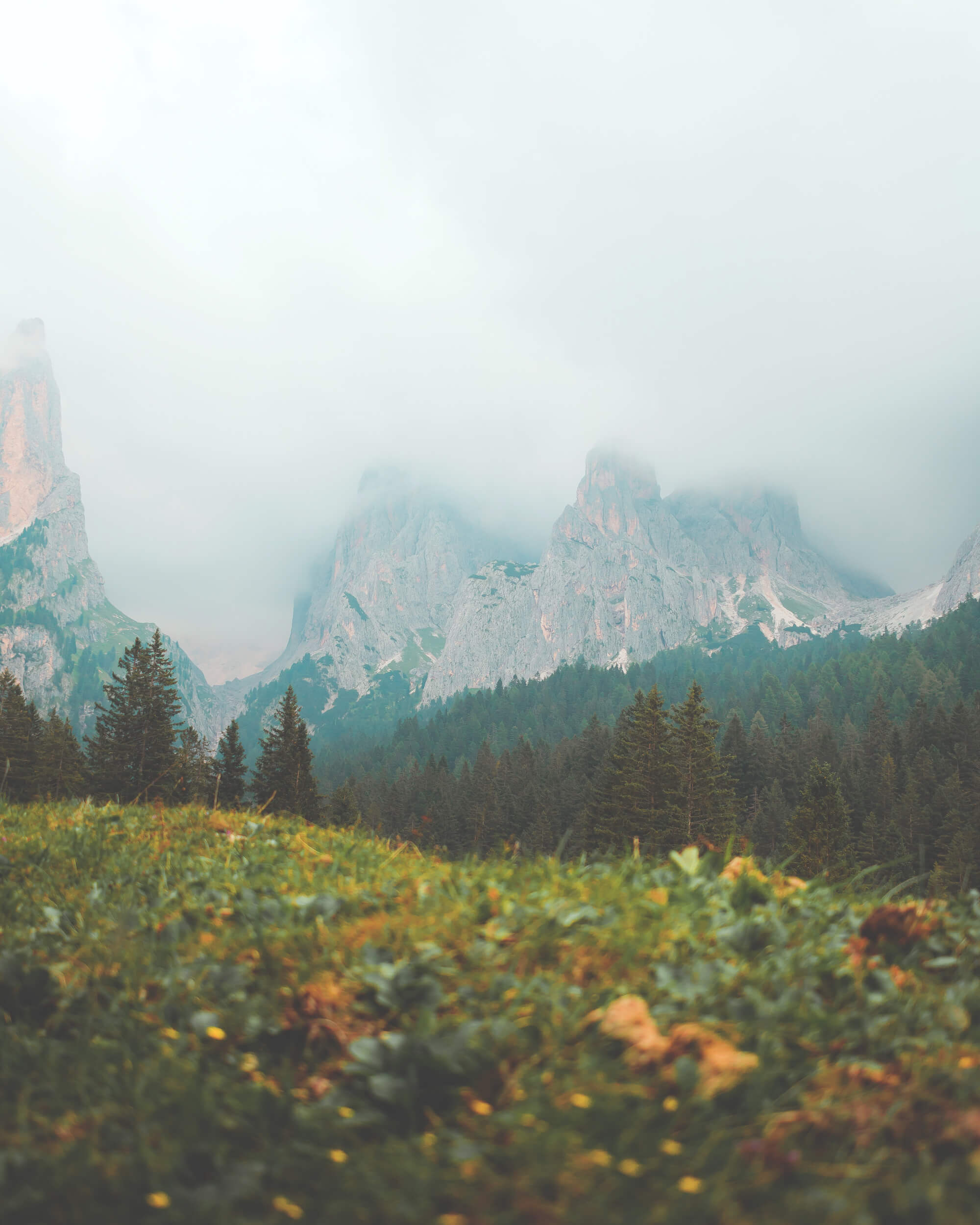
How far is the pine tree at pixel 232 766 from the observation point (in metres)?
35.4

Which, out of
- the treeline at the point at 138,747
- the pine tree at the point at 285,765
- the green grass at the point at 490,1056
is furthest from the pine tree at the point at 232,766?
the green grass at the point at 490,1056

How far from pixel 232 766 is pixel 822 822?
33196 millimetres

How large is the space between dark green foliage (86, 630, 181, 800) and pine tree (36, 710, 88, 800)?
3.62 feet

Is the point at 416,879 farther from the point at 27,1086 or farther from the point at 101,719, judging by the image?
the point at 101,719

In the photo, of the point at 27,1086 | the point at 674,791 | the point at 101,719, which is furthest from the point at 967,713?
the point at 27,1086

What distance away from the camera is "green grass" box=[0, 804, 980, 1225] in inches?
71.6

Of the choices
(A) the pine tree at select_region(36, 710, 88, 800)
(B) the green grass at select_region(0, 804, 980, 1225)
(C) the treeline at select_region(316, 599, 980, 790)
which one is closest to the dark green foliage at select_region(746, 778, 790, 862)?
(C) the treeline at select_region(316, 599, 980, 790)

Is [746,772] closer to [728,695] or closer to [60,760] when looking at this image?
[60,760]

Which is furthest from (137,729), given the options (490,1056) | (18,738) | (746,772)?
(746,772)

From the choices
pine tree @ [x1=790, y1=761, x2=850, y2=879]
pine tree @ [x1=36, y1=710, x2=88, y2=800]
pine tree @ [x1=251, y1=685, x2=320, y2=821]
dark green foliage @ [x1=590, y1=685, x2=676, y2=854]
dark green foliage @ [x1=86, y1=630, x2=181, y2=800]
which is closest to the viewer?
pine tree @ [x1=790, y1=761, x2=850, y2=879]

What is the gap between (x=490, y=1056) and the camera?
2414 millimetres

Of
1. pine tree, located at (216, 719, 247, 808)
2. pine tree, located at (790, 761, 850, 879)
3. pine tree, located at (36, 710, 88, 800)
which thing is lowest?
pine tree, located at (36, 710, 88, 800)

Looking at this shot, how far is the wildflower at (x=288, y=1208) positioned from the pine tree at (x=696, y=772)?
34052 millimetres

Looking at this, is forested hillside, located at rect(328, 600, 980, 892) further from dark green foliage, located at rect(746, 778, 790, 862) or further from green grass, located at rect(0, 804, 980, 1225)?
green grass, located at rect(0, 804, 980, 1225)
